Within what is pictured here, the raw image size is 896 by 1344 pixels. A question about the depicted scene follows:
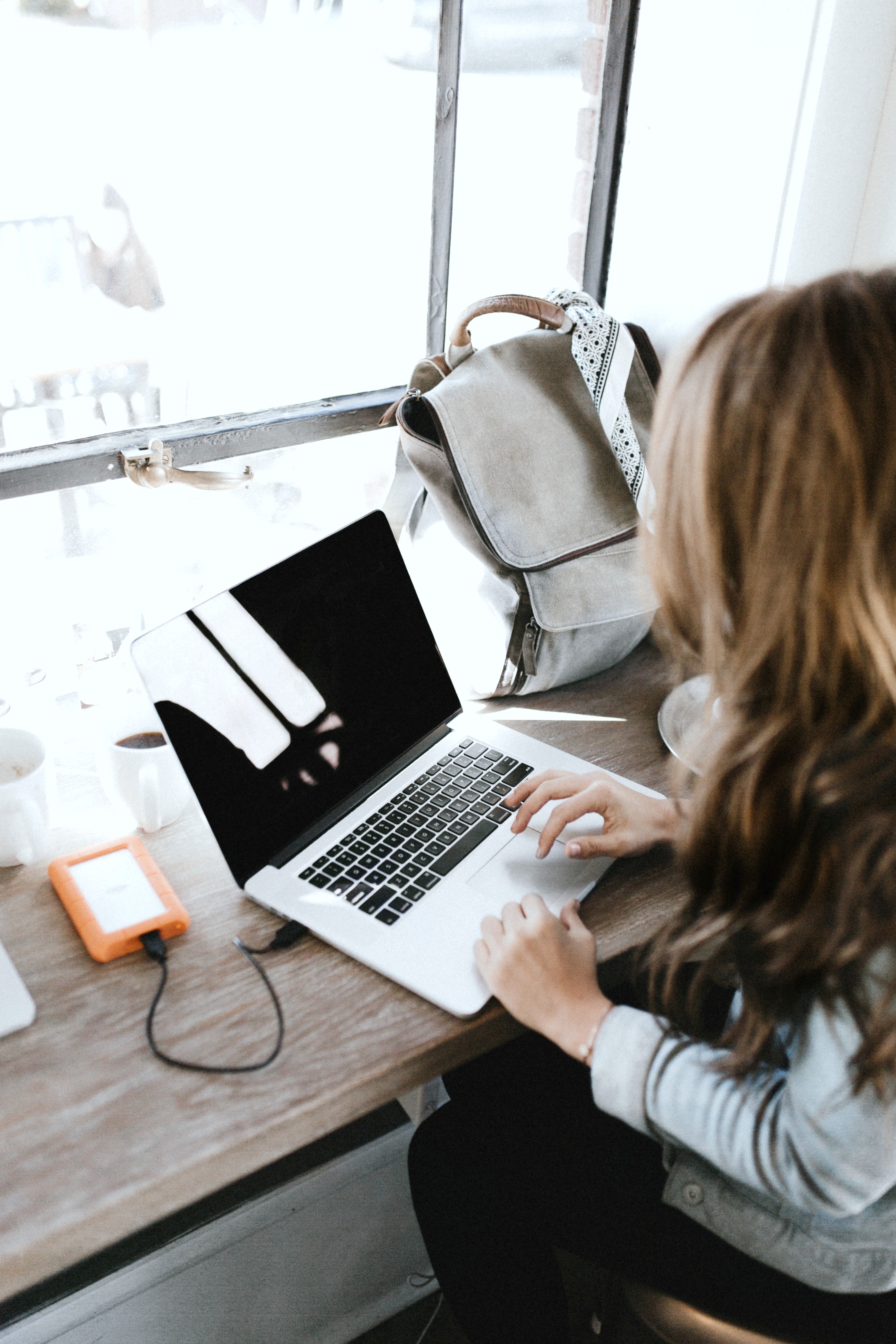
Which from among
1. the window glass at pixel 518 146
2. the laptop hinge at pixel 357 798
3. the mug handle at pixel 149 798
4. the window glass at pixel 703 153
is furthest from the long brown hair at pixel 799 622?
the window glass at pixel 518 146

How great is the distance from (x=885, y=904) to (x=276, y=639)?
21.0 inches

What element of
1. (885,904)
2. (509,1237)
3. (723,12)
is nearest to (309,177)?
(723,12)

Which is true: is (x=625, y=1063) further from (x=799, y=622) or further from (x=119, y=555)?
(x=119, y=555)

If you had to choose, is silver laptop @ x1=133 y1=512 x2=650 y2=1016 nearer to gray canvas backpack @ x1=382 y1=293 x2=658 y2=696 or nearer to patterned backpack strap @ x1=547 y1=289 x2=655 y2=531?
gray canvas backpack @ x1=382 y1=293 x2=658 y2=696

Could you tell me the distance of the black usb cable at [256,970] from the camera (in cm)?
65

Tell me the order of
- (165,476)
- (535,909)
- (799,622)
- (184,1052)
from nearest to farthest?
(799,622) < (184,1052) < (535,909) < (165,476)

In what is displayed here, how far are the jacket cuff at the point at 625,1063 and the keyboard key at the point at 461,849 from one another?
185 millimetres

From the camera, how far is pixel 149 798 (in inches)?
34.2

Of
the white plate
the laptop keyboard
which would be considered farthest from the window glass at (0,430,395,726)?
the white plate

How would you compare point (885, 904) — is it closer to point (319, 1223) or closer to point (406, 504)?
point (406, 504)

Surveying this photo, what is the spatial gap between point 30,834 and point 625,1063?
0.51 m

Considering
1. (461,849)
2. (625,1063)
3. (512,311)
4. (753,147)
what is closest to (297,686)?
(461,849)

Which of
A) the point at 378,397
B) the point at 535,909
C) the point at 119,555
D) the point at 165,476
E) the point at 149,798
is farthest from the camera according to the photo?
the point at 378,397

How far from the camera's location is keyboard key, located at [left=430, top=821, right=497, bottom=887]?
0.82 metres
